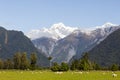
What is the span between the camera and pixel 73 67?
191875 mm

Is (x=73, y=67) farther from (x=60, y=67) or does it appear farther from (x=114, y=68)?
(x=60, y=67)

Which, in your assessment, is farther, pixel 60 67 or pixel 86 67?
pixel 86 67

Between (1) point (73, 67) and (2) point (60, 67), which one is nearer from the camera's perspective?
(2) point (60, 67)

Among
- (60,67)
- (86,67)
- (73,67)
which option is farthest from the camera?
(73,67)

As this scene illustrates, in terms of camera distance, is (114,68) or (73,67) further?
(73,67)

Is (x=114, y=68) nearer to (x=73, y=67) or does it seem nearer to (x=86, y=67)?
(x=86, y=67)

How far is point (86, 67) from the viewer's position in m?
173

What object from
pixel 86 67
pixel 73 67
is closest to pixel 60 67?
pixel 86 67

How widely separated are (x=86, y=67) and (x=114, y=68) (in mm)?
15731

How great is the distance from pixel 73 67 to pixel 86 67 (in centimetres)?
1991

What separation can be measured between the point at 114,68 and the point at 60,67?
156ft

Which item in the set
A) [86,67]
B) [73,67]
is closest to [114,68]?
[86,67]

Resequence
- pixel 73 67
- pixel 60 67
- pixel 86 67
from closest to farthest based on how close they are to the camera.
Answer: pixel 60 67
pixel 86 67
pixel 73 67

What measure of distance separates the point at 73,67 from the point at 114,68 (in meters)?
29.1
